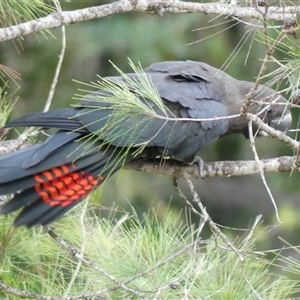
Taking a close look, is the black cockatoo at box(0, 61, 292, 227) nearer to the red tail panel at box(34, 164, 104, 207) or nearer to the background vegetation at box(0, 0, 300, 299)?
the red tail panel at box(34, 164, 104, 207)

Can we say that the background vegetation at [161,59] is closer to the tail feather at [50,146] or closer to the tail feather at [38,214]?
the tail feather at [50,146]

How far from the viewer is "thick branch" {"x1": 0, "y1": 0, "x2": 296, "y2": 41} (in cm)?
248

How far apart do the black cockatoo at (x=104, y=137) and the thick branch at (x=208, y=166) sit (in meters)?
0.04

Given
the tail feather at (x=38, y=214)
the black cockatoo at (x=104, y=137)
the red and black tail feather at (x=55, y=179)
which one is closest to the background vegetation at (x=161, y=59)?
the black cockatoo at (x=104, y=137)

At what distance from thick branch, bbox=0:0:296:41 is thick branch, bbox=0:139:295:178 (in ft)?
1.23

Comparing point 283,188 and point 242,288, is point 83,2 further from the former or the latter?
point 242,288

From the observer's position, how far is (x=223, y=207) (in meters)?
6.16

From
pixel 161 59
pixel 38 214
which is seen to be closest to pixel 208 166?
pixel 38 214

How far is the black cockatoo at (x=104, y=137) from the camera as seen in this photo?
237 centimetres

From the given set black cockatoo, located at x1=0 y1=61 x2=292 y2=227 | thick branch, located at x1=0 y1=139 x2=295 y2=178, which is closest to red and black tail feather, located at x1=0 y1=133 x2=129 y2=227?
black cockatoo, located at x1=0 y1=61 x2=292 y2=227

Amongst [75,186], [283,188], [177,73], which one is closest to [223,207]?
[283,188]

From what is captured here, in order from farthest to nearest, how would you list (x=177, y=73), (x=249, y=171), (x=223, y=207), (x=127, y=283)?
(x=223, y=207), (x=177, y=73), (x=249, y=171), (x=127, y=283)

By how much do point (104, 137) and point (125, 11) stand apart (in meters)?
0.54

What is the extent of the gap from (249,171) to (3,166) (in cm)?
84
